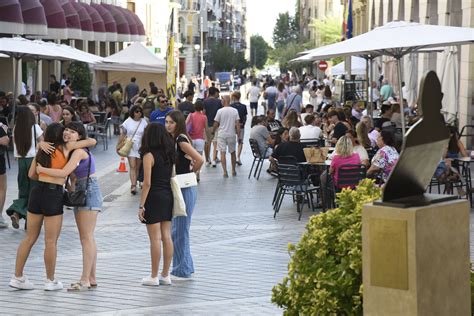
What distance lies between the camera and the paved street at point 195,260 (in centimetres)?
1001

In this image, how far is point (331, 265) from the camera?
6.81 meters

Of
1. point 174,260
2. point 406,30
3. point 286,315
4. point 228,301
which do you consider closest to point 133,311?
point 228,301

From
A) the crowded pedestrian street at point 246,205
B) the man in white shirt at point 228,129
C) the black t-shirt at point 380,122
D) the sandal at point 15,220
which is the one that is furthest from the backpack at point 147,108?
the sandal at point 15,220

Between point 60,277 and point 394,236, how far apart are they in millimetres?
6394

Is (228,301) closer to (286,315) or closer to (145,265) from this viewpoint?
(145,265)

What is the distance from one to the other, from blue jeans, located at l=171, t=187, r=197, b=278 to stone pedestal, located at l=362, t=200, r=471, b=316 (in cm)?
549

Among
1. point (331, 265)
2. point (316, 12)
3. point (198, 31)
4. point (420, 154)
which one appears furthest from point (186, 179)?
point (316, 12)

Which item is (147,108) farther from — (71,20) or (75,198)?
(71,20)

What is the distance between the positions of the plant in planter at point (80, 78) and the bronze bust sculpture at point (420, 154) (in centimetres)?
3804

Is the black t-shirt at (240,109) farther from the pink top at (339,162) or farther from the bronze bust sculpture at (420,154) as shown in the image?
the bronze bust sculpture at (420,154)

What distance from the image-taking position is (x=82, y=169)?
10883mm

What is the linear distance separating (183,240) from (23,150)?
12.1 ft

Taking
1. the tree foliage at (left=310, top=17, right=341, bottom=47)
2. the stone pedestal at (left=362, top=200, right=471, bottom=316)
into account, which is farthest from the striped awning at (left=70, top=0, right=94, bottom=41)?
the stone pedestal at (left=362, top=200, right=471, bottom=316)

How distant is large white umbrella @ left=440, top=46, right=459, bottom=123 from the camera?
25016 mm
